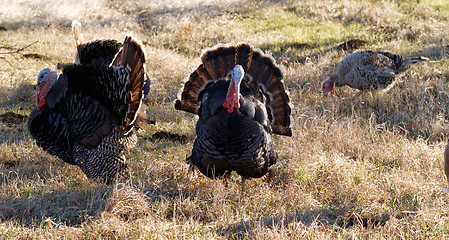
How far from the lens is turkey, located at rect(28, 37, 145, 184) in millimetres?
4402

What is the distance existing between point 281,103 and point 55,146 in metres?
2.43

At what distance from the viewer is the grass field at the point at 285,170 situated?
3584mm

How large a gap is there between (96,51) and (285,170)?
262 cm

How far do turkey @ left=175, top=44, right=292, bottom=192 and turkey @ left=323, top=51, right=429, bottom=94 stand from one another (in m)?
2.50

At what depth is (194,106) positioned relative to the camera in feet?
15.6

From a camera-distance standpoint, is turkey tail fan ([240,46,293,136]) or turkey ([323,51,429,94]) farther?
turkey ([323,51,429,94])

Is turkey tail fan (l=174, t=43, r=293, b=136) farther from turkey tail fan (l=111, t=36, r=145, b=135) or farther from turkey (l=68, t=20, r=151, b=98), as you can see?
turkey (l=68, t=20, r=151, b=98)

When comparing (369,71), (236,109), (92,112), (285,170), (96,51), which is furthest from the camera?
(369,71)

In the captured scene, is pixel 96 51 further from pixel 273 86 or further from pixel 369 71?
pixel 369 71

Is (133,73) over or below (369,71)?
over

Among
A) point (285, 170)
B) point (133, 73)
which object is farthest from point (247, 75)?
point (133, 73)

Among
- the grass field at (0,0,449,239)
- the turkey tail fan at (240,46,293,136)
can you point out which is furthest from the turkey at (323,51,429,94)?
the turkey tail fan at (240,46,293,136)

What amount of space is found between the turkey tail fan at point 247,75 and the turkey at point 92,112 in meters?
0.57

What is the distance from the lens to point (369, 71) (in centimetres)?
683
